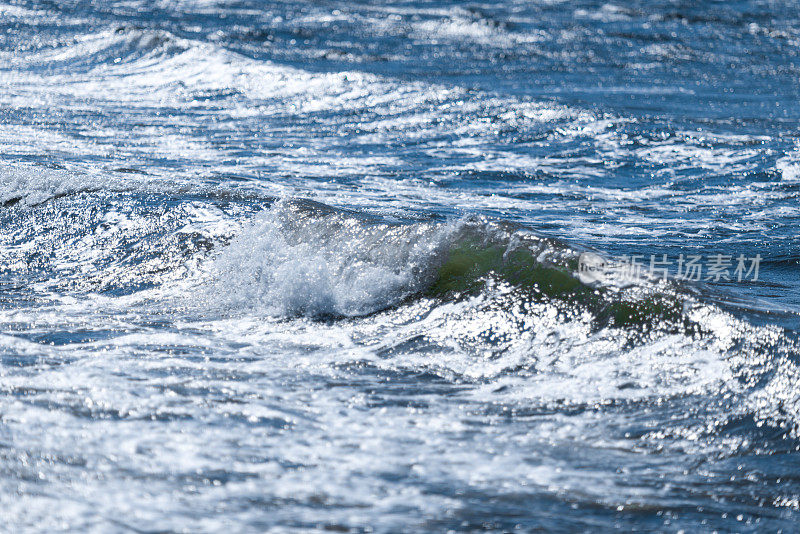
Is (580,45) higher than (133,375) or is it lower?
higher

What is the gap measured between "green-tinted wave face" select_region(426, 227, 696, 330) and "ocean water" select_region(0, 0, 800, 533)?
0.05ft

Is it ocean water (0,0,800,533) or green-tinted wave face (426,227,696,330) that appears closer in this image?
ocean water (0,0,800,533)

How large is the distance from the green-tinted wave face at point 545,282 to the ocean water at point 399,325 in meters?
0.02

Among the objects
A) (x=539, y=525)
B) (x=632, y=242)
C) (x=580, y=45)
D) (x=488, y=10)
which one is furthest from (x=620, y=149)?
(x=488, y=10)

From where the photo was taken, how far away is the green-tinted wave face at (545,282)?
4.78 metres

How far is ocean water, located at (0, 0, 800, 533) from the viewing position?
3268 millimetres

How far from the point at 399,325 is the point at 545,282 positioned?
2.93 feet

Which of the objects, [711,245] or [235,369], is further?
[711,245]

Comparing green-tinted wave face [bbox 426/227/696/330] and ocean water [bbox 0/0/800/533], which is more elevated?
green-tinted wave face [bbox 426/227/696/330]

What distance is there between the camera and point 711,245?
23.0 feet

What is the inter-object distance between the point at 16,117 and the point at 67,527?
36.6 feet

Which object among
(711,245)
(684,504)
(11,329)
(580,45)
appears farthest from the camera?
A: (580,45)

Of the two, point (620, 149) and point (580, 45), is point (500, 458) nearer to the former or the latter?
point (620, 149)

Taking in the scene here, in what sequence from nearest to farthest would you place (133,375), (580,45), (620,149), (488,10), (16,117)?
(133,375), (620,149), (16,117), (580,45), (488,10)
